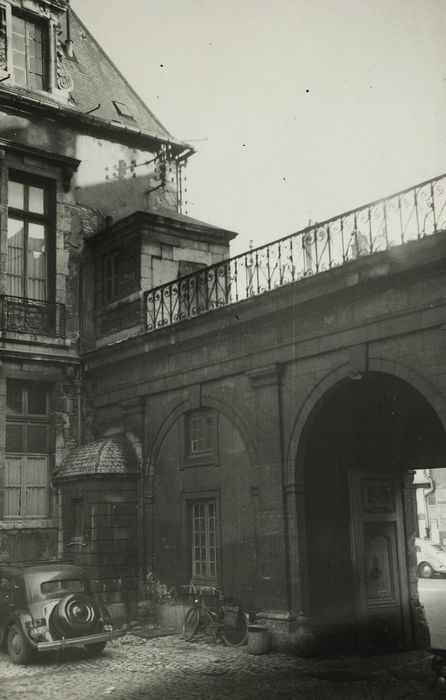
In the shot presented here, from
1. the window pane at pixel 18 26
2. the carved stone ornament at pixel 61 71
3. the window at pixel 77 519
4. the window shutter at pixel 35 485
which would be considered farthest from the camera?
the carved stone ornament at pixel 61 71

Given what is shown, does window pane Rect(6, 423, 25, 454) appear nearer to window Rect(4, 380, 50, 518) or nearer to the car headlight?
window Rect(4, 380, 50, 518)

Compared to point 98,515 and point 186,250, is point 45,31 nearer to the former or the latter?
point 186,250

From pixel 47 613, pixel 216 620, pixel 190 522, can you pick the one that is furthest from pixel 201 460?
pixel 47 613

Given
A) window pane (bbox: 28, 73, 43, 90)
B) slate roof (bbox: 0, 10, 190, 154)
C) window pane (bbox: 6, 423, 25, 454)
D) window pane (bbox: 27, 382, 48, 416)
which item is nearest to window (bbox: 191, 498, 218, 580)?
window pane (bbox: 6, 423, 25, 454)

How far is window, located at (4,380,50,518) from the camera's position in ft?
50.0

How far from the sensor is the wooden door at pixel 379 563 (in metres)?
11.9

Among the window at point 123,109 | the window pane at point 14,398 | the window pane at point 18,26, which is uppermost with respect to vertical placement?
the window pane at point 18,26

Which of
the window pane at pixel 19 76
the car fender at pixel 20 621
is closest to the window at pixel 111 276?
the window pane at pixel 19 76

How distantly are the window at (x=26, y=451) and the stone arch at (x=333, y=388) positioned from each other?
619 cm

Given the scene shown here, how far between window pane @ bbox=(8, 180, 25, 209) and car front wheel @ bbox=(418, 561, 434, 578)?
57.7ft

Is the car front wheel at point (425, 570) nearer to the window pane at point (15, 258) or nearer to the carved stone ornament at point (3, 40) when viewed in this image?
the window pane at point (15, 258)

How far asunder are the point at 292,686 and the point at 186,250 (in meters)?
9.49

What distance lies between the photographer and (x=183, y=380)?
13.6 meters

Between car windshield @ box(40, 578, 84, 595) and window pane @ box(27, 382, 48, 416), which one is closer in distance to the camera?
car windshield @ box(40, 578, 84, 595)
